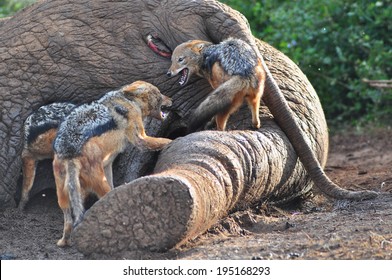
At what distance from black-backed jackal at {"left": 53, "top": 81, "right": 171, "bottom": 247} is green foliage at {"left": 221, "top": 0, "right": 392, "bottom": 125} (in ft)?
19.0

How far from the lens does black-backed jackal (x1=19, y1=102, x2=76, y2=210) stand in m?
8.66

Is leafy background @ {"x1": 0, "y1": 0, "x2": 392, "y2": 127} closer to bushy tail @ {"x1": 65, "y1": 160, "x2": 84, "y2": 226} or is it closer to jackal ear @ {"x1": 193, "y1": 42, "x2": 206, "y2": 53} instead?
jackal ear @ {"x1": 193, "y1": 42, "x2": 206, "y2": 53}

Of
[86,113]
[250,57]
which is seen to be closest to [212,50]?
[250,57]

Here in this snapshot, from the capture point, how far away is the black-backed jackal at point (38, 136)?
341 inches

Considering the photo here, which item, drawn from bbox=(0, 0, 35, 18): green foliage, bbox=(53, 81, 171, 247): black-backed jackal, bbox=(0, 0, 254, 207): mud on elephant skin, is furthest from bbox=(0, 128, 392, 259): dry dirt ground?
bbox=(0, 0, 35, 18): green foliage

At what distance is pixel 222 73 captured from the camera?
8.70 m

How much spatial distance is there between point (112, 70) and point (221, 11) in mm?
1046

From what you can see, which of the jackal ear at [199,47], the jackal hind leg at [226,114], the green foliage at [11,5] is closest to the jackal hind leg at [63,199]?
the jackal hind leg at [226,114]

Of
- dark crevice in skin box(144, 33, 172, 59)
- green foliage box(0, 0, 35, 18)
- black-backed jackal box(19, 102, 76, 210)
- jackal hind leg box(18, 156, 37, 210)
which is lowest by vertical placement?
green foliage box(0, 0, 35, 18)

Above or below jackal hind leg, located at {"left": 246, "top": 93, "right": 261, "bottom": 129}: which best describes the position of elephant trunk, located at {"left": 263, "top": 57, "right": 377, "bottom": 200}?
below

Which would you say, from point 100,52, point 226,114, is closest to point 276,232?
point 226,114

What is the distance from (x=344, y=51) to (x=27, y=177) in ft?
19.8

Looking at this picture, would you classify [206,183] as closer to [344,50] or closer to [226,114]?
[226,114]

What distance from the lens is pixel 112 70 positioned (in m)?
9.21
